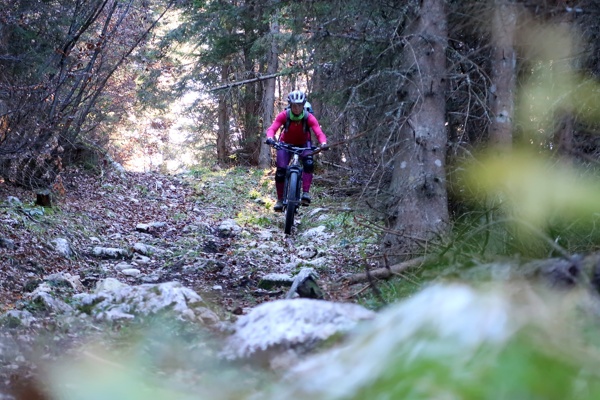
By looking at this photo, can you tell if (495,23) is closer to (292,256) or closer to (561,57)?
(561,57)

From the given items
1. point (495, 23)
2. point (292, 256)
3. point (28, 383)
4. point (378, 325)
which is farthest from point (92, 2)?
point (378, 325)

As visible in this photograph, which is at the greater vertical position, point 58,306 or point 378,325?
point 378,325

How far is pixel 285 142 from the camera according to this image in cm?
836

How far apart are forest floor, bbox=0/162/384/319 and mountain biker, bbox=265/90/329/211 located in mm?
719

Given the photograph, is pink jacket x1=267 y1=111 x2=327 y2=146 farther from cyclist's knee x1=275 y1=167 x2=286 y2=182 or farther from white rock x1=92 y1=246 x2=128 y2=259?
white rock x1=92 y1=246 x2=128 y2=259

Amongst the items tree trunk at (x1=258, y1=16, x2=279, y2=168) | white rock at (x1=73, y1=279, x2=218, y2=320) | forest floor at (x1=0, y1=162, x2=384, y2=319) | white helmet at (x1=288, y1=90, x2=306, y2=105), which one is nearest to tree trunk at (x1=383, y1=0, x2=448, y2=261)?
forest floor at (x1=0, y1=162, x2=384, y2=319)

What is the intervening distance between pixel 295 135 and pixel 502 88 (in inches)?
167

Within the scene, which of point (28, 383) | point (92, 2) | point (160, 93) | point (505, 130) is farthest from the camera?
point (160, 93)

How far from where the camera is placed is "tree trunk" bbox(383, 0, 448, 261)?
207 inches

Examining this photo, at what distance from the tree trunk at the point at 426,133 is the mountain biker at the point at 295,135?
104 inches

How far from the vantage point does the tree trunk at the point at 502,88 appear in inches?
163

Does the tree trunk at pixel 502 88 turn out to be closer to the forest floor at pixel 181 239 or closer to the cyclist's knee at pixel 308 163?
the forest floor at pixel 181 239

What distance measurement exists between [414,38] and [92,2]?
5179 millimetres

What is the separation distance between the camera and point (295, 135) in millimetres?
8305
